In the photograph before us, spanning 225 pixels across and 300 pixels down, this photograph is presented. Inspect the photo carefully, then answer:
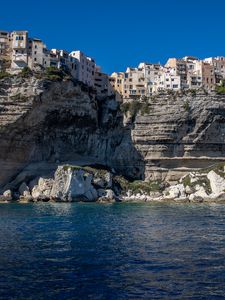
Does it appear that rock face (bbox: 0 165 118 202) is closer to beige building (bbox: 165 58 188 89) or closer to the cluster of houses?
the cluster of houses

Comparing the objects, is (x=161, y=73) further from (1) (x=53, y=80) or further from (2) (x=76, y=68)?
(1) (x=53, y=80)

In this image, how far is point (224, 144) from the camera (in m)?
81.3

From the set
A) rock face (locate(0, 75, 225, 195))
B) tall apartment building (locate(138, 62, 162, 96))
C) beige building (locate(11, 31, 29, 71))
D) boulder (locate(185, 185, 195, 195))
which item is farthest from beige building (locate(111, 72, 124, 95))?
boulder (locate(185, 185, 195, 195))

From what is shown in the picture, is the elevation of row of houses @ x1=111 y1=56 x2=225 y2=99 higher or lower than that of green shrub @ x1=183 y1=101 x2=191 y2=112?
higher

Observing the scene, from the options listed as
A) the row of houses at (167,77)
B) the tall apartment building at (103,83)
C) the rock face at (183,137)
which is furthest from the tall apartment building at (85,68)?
the rock face at (183,137)

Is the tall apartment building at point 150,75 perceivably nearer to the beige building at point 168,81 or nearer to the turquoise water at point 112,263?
the beige building at point 168,81

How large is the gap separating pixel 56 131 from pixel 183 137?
23.3m

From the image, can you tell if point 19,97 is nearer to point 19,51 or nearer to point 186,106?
point 19,51

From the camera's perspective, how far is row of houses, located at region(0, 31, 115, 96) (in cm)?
7900

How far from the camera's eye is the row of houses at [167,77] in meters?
95.8

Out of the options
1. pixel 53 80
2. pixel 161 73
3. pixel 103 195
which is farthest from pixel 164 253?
pixel 161 73

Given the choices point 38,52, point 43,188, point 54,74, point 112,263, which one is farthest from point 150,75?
point 112,263

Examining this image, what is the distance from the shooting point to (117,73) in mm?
99938

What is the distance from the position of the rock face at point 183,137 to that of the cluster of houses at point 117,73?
16.5ft
